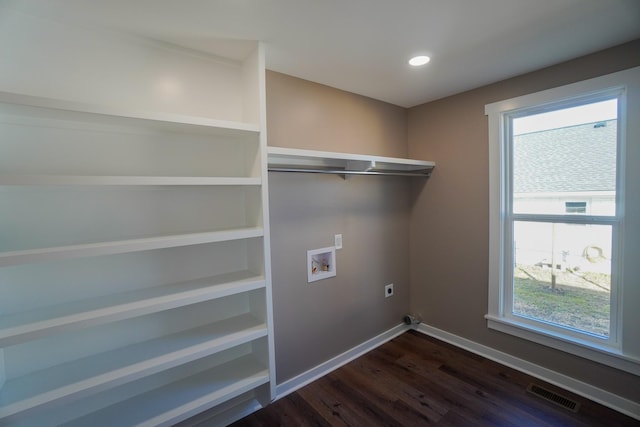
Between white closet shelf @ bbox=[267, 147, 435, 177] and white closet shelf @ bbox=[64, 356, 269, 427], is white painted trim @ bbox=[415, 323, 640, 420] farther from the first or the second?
white closet shelf @ bbox=[64, 356, 269, 427]

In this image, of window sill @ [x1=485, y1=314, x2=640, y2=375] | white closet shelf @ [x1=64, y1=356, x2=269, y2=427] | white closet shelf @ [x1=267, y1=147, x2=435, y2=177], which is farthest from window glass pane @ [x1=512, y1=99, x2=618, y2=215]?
white closet shelf @ [x1=64, y1=356, x2=269, y2=427]

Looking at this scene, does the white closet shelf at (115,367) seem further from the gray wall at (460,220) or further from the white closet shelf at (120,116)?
the gray wall at (460,220)

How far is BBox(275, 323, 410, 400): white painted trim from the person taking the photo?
2188mm

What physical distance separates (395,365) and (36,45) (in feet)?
10.3

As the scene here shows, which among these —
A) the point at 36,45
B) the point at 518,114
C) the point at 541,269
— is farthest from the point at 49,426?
the point at 518,114

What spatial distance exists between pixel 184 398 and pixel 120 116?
1.50 meters

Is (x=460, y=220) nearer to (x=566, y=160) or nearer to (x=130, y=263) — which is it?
(x=566, y=160)

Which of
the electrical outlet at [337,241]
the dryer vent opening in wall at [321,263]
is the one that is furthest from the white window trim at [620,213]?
the dryer vent opening in wall at [321,263]

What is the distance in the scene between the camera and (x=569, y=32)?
1.67 m

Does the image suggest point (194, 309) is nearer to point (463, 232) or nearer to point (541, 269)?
point (463, 232)

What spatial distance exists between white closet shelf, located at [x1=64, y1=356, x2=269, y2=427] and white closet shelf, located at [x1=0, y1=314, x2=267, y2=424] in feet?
0.86

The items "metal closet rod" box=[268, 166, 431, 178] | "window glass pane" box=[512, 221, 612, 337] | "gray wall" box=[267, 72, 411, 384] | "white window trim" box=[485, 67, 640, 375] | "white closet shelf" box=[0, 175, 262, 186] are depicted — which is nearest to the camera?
"white closet shelf" box=[0, 175, 262, 186]

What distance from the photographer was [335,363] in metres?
2.49

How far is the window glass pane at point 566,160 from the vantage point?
1.99 meters
